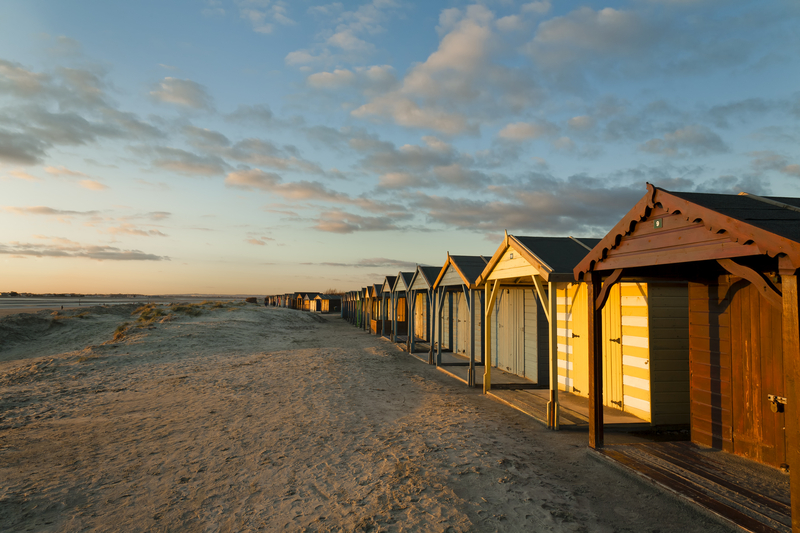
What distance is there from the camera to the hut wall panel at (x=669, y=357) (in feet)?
23.9

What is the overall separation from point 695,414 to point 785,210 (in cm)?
344

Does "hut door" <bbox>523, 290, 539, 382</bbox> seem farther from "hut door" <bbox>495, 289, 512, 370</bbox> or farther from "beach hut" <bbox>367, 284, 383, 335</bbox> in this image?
"beach hut" <bbox>367, 284, 383, 335</bbox>

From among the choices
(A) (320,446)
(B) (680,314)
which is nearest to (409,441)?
(A) (320,446)

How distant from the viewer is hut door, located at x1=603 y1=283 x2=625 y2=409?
26.8 feet

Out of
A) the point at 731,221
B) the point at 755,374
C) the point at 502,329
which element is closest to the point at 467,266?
the point at 502,329

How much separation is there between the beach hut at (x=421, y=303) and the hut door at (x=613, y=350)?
722cm

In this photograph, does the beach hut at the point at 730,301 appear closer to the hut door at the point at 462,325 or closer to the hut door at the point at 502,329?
the hut door at the point at 502,329

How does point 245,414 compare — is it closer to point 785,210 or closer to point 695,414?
point 695,414

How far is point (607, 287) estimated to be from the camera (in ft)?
19.3

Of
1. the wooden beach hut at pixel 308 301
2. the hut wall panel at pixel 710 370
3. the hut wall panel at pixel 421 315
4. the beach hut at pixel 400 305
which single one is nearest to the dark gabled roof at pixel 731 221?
the hut wall panel at pixel 710 370

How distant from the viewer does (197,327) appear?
23.4 m

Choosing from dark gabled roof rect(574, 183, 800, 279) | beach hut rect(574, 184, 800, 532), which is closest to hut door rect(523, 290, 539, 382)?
beach hut rect(574, 184, 800, 532)

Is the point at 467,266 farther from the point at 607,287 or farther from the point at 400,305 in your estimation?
the point at 400,305

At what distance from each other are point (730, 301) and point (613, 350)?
9.31 ft
